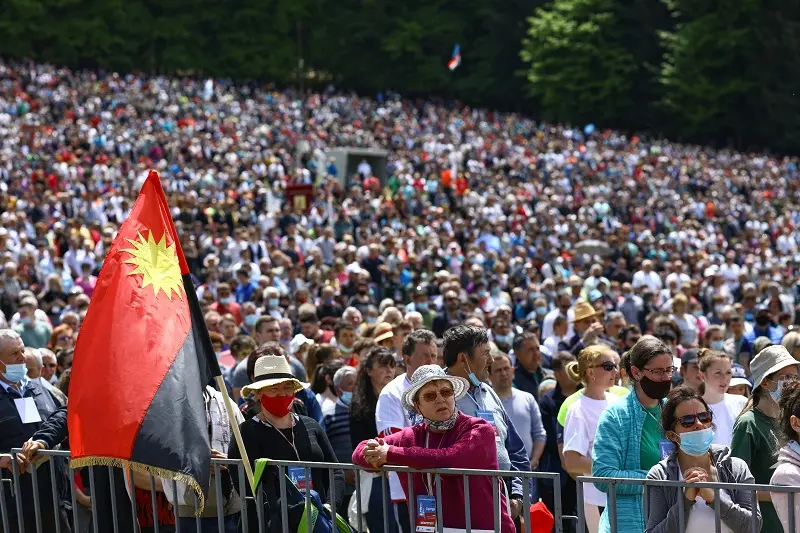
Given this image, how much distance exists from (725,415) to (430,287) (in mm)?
12741

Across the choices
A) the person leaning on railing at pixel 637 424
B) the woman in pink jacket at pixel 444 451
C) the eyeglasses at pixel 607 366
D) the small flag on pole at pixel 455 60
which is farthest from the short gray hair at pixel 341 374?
the small flag on pole at pixel 455 60

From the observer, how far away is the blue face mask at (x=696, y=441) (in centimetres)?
582

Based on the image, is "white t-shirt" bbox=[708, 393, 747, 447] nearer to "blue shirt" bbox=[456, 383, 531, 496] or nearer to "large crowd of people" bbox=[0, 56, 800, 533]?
"large crowd of people" bbox=[0, 56, 800, 533]

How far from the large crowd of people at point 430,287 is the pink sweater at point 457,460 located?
0.03 ft

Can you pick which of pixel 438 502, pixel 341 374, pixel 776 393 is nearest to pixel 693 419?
pixel 438 502

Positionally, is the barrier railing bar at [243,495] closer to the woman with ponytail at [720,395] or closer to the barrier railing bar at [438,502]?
the barrier railing bar at [438,502]

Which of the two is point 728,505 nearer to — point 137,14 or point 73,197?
point 73,197

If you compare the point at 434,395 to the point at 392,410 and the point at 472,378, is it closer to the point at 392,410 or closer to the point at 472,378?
the point at 472,378

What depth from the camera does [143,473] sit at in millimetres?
7039

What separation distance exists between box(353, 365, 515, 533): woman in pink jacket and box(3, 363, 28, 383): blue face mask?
258cm

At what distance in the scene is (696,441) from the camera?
19.1 feet

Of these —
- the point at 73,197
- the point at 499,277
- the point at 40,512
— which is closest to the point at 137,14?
the point at 73,197

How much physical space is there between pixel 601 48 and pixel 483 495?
2369 inches

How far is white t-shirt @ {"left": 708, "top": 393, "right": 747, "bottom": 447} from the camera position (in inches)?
331
